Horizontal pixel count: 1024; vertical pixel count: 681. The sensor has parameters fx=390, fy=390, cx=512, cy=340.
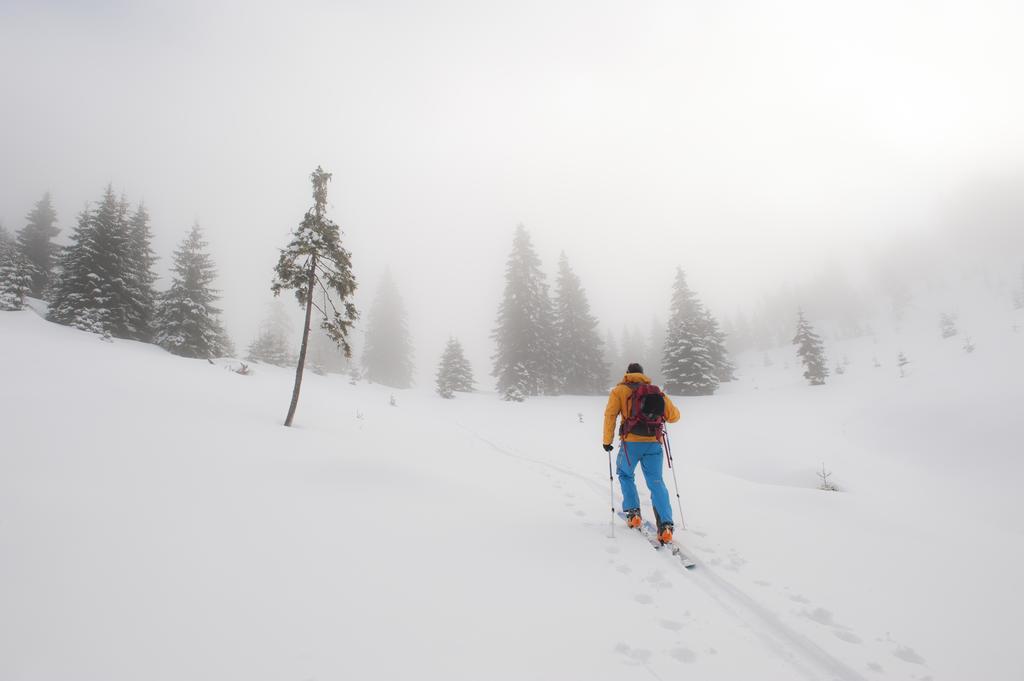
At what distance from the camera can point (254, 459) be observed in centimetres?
720

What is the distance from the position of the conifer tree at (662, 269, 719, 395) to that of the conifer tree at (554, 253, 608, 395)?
6.06 m

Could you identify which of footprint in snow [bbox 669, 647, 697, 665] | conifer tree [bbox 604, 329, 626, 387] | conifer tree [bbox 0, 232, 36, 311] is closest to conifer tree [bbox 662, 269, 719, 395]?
conifer tree [bbox 604, 329, 626, 387]

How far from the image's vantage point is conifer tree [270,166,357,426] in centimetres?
1298

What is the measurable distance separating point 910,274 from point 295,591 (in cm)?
13229

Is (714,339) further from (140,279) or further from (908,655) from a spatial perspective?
(140,279)

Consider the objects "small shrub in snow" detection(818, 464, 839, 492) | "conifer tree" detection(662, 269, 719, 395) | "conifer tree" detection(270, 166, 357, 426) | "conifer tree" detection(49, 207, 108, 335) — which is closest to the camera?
"small shrub in snow" detection(818, 464, 839, 492)

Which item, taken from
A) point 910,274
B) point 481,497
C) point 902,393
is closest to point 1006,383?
point 902,393

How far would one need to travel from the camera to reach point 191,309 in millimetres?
25422

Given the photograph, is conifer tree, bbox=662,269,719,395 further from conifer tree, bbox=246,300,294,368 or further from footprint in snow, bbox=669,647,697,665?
conifer tree, bbox=246,300,294,368

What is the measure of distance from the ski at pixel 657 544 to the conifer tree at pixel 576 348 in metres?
26.9

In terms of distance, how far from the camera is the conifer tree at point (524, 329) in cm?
3200

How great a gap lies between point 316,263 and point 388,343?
33.5 m

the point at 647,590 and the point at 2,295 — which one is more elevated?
the point at 2,295

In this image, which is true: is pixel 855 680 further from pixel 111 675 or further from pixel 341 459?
pixel 341 459
